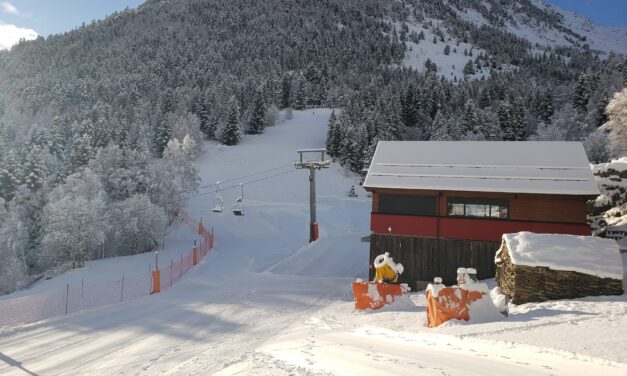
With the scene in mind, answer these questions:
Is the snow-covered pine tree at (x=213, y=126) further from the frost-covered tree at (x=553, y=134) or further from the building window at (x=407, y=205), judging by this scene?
the building window at (x=407, y=205)

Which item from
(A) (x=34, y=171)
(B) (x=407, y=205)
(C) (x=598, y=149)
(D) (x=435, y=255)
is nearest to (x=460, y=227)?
(D) (x=435, y=255)

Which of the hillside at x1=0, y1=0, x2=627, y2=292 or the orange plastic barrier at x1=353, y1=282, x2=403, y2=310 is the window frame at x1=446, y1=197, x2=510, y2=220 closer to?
the orange plastic barrier at x1=353, y1=282, x2=403, y2=310

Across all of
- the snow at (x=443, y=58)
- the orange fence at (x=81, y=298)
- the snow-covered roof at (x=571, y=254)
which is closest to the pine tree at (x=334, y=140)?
the orange fence at (x=81, y=298)

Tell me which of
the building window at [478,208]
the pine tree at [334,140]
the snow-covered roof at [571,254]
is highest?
the pine tree at [334,140]

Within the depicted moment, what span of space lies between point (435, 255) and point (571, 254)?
24.5 feet

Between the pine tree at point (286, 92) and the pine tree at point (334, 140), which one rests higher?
the pine tree at point (286, 92)

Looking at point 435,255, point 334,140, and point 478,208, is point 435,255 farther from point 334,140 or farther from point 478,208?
point 334,140

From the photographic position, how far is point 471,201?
20.2 metres

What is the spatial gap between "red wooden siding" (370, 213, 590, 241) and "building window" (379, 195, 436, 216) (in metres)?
0.24

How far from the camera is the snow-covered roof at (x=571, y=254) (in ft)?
41.2

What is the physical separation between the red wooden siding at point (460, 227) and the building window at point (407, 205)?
0.24 m

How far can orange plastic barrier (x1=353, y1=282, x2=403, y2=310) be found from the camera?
14797 mm

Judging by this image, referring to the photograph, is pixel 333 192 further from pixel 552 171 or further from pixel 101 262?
pixel 552 171

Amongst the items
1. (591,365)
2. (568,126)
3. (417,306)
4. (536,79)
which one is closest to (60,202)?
(417,306)
